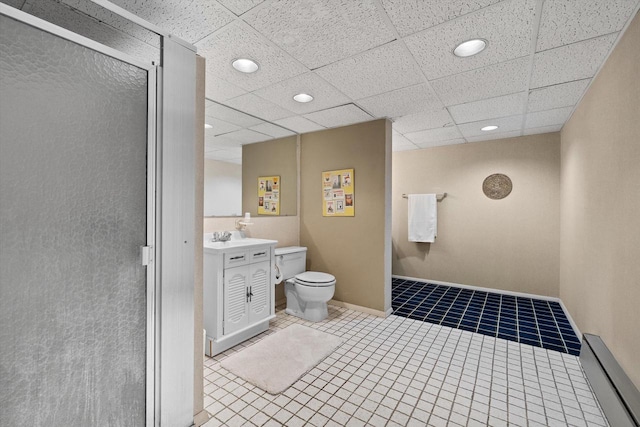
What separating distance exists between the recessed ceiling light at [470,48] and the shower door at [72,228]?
5.83 feet

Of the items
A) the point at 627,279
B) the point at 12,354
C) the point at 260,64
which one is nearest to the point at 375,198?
the point at 260,64

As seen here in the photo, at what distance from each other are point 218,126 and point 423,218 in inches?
130

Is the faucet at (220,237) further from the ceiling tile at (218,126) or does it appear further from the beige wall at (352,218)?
the beige wall at (352,218)

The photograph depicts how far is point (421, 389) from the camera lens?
1853 mm

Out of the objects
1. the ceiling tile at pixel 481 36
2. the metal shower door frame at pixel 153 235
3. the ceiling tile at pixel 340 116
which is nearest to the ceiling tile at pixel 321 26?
the ceiling tile at pixel 481 36

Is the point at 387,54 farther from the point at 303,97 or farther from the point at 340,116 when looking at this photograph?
the point at 340,116

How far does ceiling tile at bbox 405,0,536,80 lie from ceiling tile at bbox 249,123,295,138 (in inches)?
72.1

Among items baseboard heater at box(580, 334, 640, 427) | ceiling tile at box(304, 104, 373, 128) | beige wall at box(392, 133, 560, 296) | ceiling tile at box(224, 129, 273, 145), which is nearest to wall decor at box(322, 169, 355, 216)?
ceiling tile at box(304, 104, 373, 128)

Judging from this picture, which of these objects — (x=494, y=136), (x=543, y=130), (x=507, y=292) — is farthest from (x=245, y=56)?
(x=507, y=292)

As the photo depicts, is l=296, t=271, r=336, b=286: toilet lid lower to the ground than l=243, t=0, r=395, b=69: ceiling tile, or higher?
lower

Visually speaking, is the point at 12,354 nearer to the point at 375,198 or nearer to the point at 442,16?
the point at 442,16

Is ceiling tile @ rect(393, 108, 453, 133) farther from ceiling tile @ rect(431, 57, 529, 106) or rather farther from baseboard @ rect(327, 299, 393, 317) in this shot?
baseboard @ rect(327, 299, 393, 317)

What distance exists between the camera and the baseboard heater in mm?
1334

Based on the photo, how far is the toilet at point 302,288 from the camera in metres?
2.93
